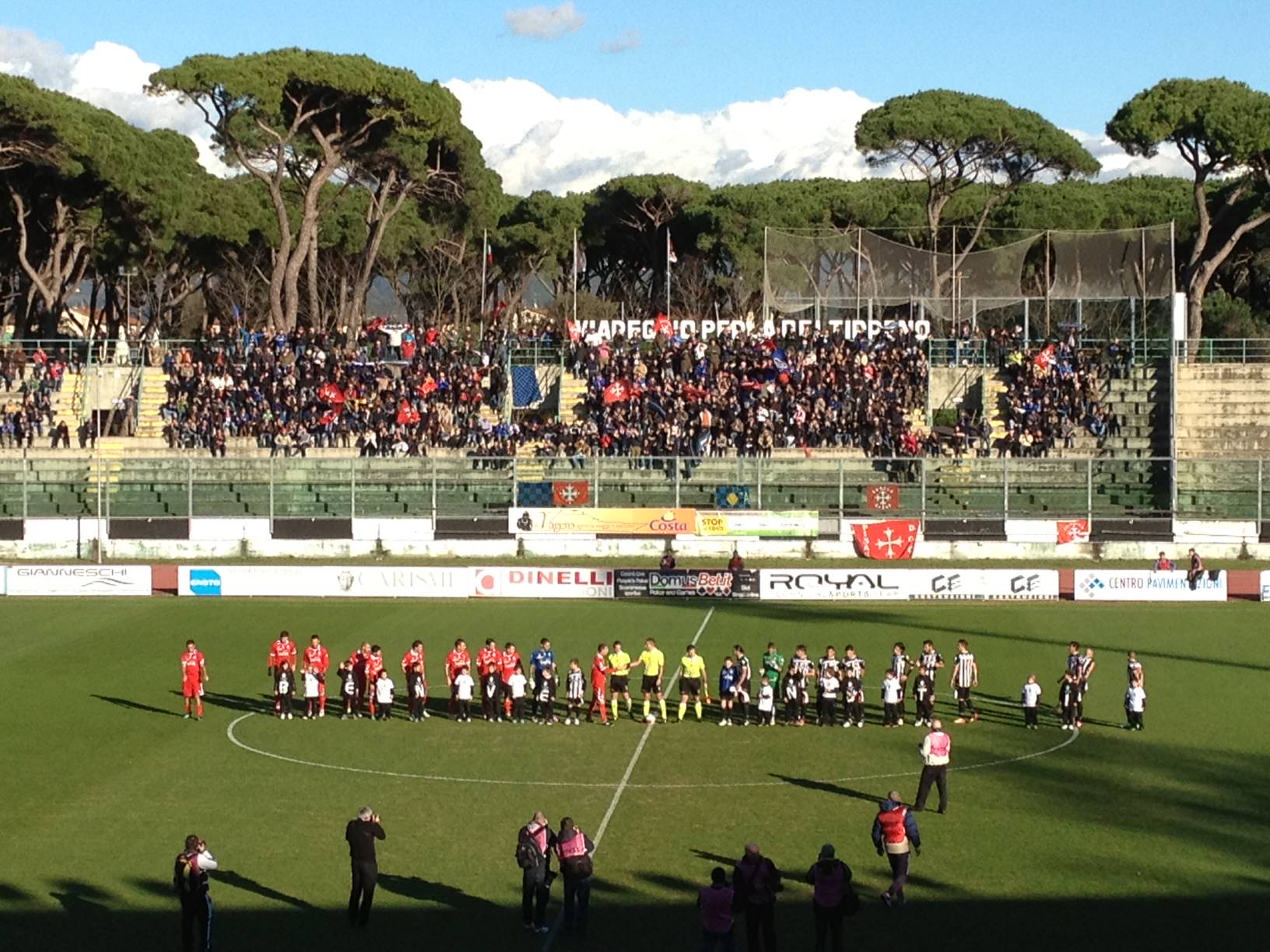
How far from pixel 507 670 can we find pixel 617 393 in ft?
94.6

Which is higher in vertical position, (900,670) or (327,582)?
(327,582)

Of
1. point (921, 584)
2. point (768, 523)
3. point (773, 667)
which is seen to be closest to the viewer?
point (773, 667)

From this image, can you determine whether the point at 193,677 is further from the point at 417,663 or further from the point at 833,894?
the point at 833,894

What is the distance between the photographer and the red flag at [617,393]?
5684 centimetres

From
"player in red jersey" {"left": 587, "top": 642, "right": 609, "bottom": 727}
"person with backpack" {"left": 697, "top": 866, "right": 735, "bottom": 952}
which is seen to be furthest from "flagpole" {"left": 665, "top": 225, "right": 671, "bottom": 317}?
"person with backpack" {"left": 697, "top": 866, "right": 735, "bottom": 952}

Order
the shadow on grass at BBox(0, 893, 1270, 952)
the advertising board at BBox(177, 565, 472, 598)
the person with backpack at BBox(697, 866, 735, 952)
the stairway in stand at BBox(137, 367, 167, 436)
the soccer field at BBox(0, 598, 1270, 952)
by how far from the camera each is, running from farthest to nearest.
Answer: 1. the stairway in stand at BBox(137, 367, 167, 436)
2. the advertising board at BBox(177, 565, 472, 598)
3. the soccer field at BBox(0, 598, 1270, 952)
4. the shadow on grass at BBox(0, 893, 1270, 952)
5. the person with backpack at BBox(697, 866, 735, 952)

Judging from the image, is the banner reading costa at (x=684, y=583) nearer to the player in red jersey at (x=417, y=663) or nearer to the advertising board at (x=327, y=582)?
the advertising board at (x=327, y=582)

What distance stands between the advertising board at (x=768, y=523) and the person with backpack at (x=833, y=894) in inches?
1232

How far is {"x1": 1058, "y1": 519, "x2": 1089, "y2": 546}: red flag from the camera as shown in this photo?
47.0 m

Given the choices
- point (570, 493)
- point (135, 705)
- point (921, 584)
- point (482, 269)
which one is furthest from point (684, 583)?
point (482, 269)

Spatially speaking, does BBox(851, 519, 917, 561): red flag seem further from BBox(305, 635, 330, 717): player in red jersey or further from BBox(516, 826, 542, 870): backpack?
BBox(516, 826, 542, 870): backpack

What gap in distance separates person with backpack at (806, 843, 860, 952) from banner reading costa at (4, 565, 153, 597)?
30.6 meters

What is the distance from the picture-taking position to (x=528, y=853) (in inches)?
696

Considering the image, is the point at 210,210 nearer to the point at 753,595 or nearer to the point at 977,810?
the point at 753,595
